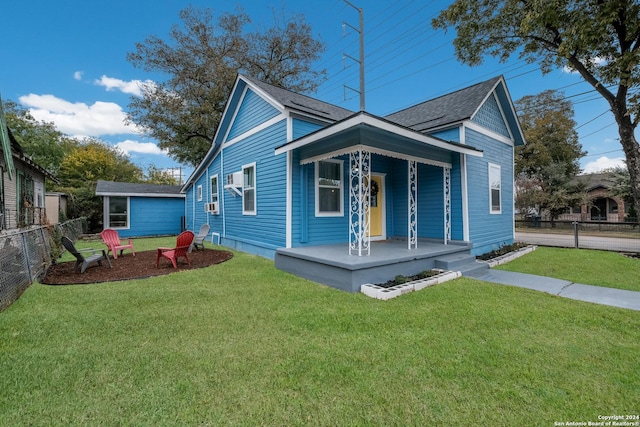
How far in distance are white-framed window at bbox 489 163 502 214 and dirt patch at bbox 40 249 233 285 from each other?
26.9ft

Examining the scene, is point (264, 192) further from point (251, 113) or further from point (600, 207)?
point (600, 207)

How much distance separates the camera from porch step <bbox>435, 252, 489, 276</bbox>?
19.4ft

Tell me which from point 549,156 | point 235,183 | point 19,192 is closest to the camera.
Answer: point 235,183

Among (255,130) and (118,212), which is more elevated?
(255,130)

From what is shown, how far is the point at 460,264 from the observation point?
6.20 metres

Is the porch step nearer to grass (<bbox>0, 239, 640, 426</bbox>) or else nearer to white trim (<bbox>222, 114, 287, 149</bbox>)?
grass (<bbox>0, 239, 640, 426</bbox>)

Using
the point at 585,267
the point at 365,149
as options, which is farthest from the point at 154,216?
the point at 585,267

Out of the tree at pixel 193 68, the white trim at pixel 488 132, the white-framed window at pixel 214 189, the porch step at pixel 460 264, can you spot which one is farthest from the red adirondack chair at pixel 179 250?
the tree at pixel 193 68

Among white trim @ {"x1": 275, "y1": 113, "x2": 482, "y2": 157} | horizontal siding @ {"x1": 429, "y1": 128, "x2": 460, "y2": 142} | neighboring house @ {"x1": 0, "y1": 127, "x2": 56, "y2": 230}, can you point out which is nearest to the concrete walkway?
A: white trim @ {"x1": 275, "y1": 113, "x2": 482, "y2": 157}

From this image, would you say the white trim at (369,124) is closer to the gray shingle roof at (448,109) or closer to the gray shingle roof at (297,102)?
the gray shingle roof at (297,102)

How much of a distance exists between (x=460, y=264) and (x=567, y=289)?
1807mm

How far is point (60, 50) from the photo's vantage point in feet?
41.8

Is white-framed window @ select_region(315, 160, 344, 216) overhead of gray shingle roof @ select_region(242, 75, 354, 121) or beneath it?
beneath

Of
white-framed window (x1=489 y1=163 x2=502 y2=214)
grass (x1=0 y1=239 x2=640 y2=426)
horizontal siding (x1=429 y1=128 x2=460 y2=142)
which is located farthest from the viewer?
white-framed window (x1=489 y1=163 x2=502 y2=214)
